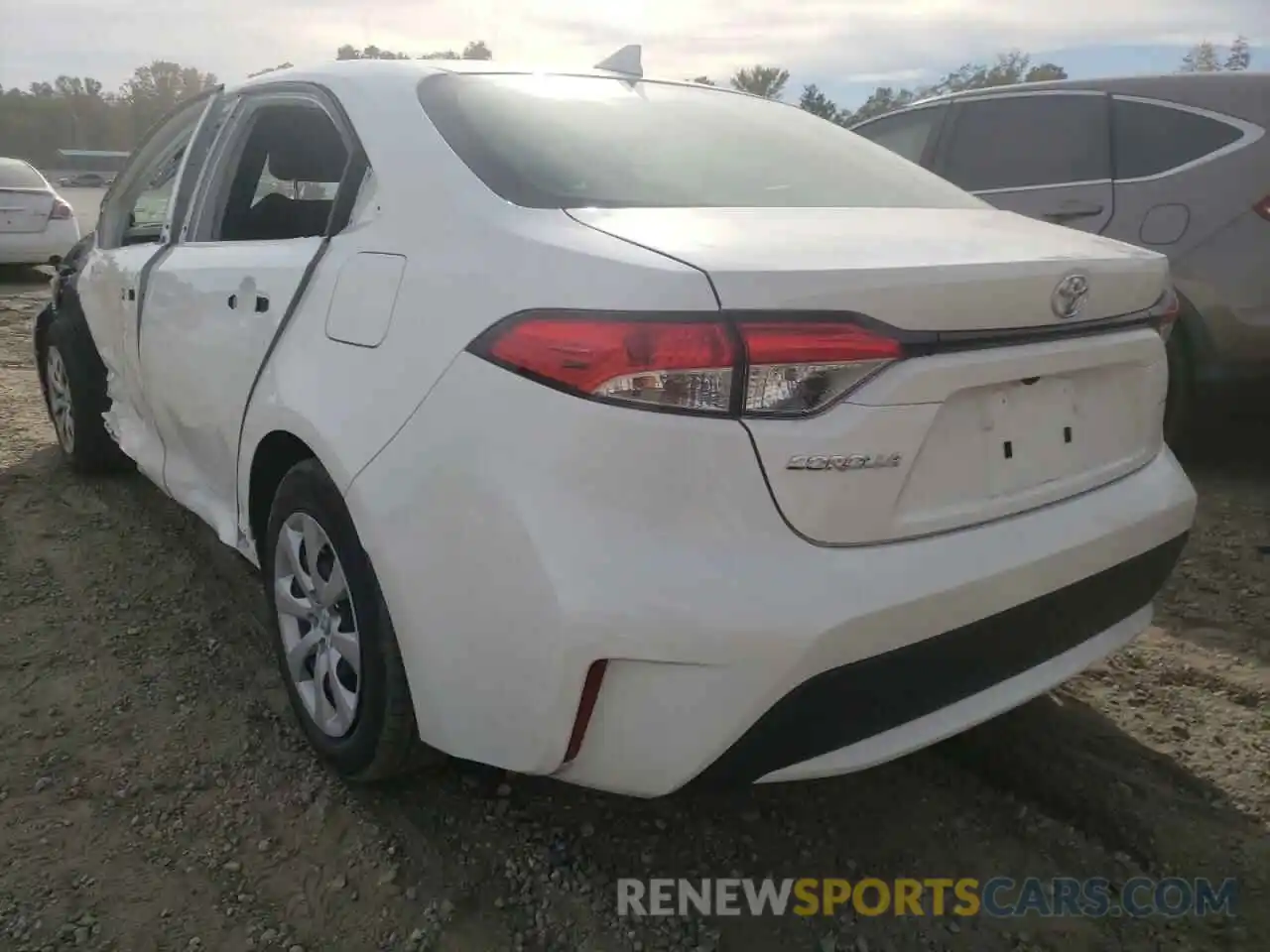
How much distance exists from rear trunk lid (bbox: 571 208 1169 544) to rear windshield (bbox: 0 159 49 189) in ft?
36.3

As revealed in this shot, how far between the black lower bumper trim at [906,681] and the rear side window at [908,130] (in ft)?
11.9

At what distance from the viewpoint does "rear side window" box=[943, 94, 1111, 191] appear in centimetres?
451

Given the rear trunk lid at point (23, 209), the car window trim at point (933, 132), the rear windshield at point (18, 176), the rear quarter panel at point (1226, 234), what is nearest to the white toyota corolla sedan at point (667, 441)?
the rear quarter panel at point (1226, 234)

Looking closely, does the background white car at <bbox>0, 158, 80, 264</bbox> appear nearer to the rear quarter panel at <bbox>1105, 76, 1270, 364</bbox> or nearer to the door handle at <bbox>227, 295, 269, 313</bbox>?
the door handle at <bbox>227, 295, 269, 313</bbox>

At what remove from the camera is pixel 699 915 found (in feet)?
6.38

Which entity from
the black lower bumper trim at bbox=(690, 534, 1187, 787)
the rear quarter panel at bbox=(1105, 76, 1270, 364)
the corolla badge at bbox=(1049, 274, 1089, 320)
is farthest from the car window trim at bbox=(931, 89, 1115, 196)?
the black lower bumper trim at bbox=(690, 534, 1187, 787)

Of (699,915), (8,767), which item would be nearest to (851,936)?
(699,915)

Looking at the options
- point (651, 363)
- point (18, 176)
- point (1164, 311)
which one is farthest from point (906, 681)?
point (18, 176)

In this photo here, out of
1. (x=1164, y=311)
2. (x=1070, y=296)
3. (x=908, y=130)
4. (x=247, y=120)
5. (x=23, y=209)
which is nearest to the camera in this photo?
(x=1070, y=296)

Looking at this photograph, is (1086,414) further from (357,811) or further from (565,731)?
(357,811)

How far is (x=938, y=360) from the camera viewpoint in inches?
65.5

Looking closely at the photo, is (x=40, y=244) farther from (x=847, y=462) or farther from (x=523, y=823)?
(x=847, y=462)

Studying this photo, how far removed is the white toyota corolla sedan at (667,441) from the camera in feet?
5.12

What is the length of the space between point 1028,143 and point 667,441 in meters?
3.94
